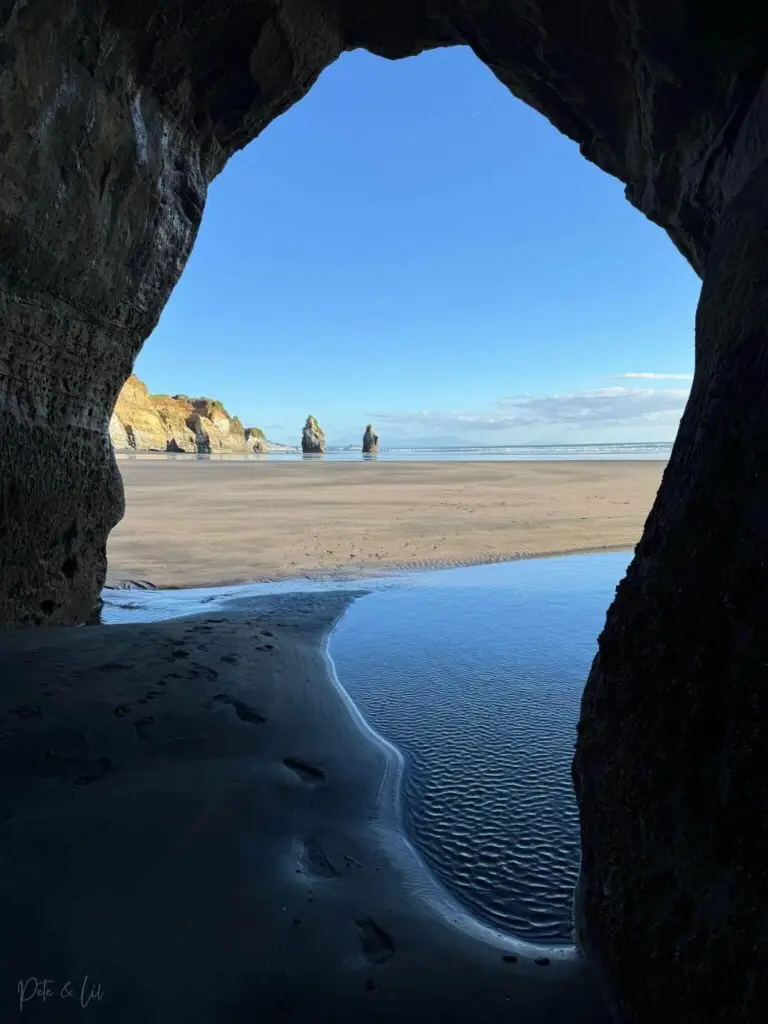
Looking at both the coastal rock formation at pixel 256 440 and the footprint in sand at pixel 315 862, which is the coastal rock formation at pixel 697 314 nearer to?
the footprint in sand at pixel 315 862

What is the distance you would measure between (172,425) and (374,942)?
73.5 metres

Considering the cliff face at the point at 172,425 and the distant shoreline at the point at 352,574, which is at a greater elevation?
the cliff face at the point at 172,425

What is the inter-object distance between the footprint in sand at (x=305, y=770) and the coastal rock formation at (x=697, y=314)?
45.3 inches

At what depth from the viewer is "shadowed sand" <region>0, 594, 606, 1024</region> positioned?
137cm

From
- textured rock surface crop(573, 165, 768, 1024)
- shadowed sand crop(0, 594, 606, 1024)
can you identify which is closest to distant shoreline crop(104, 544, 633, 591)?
shadowed sand crop(0, 594, 606, 1024)

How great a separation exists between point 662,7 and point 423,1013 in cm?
350

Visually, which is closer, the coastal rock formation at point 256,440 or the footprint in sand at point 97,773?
the footprint in sand at point 97,773

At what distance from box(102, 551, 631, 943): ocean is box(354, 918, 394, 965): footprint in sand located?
0.38 m

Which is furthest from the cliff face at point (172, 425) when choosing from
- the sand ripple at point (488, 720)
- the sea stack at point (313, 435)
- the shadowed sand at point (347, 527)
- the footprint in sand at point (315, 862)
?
the footprint in sand at point (315, 862)

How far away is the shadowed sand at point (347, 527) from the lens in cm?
774

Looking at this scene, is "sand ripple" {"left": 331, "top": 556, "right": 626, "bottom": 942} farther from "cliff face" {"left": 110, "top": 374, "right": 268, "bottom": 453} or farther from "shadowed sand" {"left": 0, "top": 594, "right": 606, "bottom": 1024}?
"cliff face" {"left": 110, "top": 374, "right": 268, "bottom": 453}

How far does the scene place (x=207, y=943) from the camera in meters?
1.49

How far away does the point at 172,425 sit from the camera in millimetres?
69688

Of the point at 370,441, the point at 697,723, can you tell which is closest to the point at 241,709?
the point at 697,723
